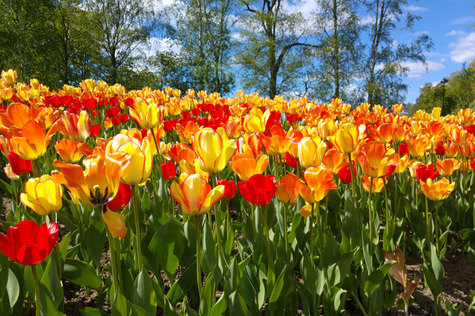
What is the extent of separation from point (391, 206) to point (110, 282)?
2.08 metres

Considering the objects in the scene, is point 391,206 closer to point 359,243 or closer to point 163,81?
point 359,243

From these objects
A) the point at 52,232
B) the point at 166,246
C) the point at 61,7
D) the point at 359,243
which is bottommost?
the point at 359,243

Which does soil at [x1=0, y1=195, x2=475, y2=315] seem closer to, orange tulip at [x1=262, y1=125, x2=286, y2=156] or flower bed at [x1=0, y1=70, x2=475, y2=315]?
flower bed at [x1=0, y1=70, x2=475, y2=315]

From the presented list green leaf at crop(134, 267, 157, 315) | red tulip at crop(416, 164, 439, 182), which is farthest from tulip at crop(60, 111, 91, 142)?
red tulip at crop(416, 164, 439, 182)

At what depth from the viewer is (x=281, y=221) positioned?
7.00ft

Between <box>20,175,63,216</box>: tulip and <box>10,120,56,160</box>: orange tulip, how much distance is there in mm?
466

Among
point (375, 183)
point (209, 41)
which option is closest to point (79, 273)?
point (375, 183)

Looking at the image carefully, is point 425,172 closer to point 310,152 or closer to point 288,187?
point 310,152

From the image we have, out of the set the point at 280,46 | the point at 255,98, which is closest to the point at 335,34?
the point at 280,46

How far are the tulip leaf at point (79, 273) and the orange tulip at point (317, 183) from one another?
94 centimetres

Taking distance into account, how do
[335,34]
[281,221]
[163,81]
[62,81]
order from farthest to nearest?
[163,81], [62,81], [335,34], [281,221]

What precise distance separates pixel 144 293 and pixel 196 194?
0.40 m

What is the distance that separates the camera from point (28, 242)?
908 mm

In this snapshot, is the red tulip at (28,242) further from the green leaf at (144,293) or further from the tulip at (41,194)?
the green leaf at (144,293)
